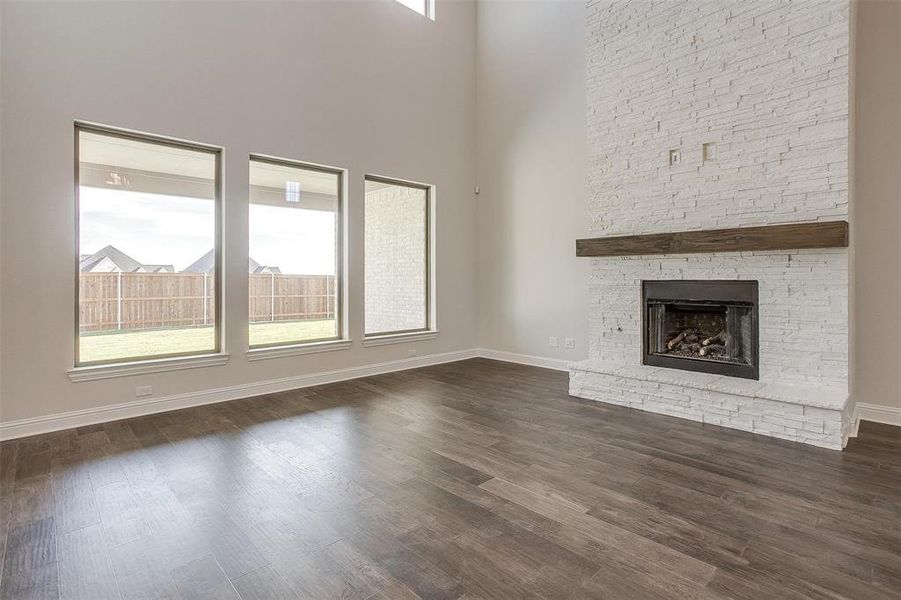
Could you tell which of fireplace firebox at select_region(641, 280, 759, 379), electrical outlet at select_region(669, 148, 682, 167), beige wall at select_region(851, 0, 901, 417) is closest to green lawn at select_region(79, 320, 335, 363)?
fireplace firebox at select_region(641, 280, 759, 379)

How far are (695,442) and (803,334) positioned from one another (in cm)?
130

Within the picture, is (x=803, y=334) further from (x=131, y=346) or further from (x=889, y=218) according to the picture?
(x=131, y=346)

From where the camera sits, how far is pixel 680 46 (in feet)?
13.8

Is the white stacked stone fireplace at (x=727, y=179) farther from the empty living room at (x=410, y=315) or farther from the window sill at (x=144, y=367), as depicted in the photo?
the window sill at (x=144, y=367)

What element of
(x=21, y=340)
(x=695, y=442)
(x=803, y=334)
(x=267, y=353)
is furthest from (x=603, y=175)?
(x=21, y=340)

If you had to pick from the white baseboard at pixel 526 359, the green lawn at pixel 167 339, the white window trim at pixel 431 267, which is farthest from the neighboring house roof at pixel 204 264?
the white baseboard at pixel 526 359

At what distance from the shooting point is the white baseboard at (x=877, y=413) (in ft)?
12.1

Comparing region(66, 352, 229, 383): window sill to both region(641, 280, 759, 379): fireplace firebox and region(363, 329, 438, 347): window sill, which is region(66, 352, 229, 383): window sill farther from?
region(641, 280, 759, 379): fireplace firebox

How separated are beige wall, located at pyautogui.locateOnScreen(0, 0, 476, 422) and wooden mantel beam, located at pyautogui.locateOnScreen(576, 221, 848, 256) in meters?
2.55

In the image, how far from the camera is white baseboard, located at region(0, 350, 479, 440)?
11.4 ft

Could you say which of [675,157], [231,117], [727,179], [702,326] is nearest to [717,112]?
[675,157]

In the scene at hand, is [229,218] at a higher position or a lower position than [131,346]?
higher

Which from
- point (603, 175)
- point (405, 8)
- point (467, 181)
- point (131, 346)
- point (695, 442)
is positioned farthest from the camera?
point (467, 181)

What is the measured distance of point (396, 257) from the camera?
238 inches
